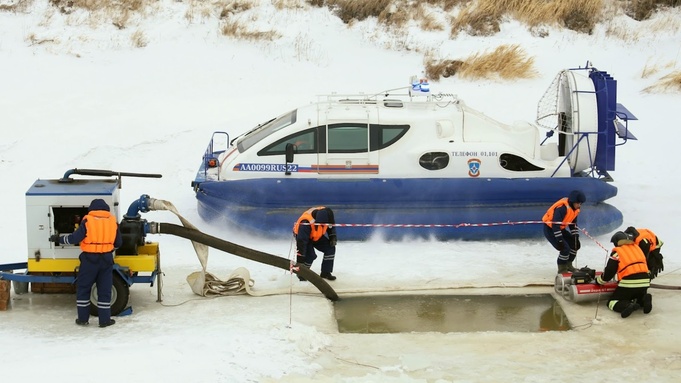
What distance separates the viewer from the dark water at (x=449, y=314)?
412 inches

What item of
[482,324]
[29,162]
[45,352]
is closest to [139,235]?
[45,352]

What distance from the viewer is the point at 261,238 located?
13078 millimetres

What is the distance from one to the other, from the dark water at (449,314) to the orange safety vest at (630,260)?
821mm

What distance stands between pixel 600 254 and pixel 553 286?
1595mm

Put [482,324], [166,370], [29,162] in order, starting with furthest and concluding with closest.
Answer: [29,162] → [482,324] → [166,370]

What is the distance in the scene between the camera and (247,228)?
42.7ft

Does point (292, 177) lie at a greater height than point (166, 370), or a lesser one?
greater

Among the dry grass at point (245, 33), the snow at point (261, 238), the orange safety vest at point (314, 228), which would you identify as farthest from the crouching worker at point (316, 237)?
the dry grass at point (245, 33)

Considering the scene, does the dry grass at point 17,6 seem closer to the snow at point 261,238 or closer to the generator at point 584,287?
the snow at point 261,238

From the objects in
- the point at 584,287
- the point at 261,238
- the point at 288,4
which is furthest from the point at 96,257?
the point at 288,4

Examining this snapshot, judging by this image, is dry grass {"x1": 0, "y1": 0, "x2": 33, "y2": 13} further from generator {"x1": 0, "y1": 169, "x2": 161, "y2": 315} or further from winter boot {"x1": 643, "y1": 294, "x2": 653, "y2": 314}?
winter boot {"x1": 643, "y1": 294, "x2": 653, "y2": 314}

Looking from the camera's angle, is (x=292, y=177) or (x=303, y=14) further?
(x=303, y=14)

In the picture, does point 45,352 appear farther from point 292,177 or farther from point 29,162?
point 29,162

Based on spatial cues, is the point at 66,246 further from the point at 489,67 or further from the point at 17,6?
the point at 17,6
